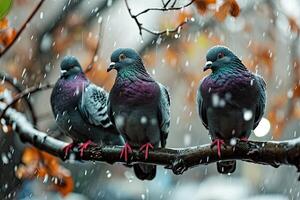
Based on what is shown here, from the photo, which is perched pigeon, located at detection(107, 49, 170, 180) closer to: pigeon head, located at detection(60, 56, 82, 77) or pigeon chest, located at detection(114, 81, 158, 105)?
pigeon chest, located at detection(114, 81, 158, 105)

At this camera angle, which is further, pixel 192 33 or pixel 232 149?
pixel 192 33

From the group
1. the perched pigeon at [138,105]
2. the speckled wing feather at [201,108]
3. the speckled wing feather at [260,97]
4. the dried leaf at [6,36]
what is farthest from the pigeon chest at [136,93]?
the dried leaf at [6,36]

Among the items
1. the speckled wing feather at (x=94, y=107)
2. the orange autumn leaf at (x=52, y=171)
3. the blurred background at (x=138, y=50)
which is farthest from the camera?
the blurred background at (x=138, y=50)

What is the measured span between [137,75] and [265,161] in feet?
1.52

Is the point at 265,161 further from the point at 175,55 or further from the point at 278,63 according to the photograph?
the point at 278,63

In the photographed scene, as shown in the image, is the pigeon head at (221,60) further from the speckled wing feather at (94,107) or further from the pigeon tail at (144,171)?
the speckled wing feather at (94,107)

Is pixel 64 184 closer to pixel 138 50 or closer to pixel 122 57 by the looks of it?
pixel 122 57

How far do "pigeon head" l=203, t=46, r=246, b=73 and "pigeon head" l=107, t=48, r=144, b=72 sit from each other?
178mm

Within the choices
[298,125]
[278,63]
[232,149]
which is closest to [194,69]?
[278,63]

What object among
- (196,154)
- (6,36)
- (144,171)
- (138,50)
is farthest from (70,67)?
(138,50)

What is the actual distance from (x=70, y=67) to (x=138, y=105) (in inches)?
10.9

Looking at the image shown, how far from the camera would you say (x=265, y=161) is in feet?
3.28

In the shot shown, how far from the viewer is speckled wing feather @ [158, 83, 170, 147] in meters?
1.39

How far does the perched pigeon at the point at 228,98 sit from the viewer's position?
4.07ft
